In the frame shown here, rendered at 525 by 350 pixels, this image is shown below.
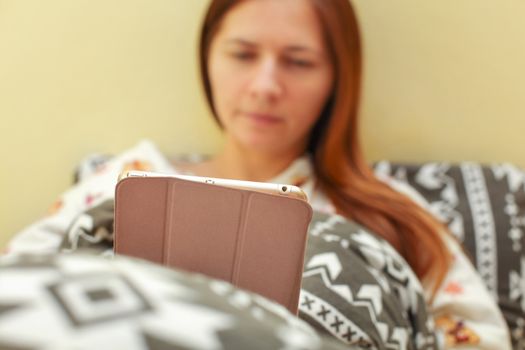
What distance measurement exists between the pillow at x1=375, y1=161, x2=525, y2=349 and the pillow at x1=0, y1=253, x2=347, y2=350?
867mm

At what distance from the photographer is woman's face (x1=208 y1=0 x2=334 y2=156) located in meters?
1.13

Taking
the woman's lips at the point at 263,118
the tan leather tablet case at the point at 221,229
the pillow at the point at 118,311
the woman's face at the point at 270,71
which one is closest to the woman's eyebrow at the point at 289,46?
the woman's face at the point at 270,71

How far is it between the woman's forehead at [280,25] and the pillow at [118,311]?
0.78 m

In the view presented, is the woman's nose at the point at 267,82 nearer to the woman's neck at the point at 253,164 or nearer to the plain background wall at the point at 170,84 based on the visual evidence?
the woman's neck at the point at 253,164

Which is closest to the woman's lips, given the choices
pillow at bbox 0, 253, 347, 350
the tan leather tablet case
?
the tan leather tablet case

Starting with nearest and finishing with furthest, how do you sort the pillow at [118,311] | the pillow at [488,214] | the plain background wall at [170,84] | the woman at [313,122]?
the pillow at [118,311]
the woman at [313,122]
the pillow at [488,214]
the plain background wall at [170,84]

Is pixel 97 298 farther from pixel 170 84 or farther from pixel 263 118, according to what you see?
pixel 170 84

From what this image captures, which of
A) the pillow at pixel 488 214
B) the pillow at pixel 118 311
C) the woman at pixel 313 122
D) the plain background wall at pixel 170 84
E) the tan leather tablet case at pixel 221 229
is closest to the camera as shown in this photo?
the pillow at pixel 118 311

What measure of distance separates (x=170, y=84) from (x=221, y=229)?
2.87 feet

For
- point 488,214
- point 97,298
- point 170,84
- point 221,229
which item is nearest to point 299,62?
point 170,84

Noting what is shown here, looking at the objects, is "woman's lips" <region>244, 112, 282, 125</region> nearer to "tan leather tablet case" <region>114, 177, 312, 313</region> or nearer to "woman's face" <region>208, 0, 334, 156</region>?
"woman's face" <region>208, 0, 334, 156</region>

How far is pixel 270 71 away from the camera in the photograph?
1.13m

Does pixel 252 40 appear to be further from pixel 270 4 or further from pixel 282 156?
pixel 282 156

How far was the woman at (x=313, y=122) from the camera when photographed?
1074mm
